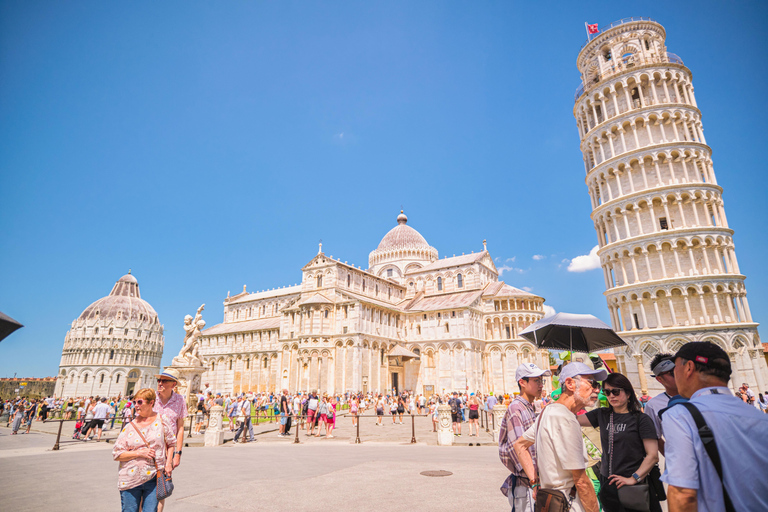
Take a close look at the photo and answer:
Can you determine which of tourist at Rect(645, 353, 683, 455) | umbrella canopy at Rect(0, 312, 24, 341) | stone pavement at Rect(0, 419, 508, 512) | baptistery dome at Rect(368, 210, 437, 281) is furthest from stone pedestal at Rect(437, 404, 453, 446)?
baptistery dome at Rect(368, 210, 437, 281)

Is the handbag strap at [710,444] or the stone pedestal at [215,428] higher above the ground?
the handbag strap at [710,444]

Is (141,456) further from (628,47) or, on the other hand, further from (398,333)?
(398,333)

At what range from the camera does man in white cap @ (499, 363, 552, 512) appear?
4008mm

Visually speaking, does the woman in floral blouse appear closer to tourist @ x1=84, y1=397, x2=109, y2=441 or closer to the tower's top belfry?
tourist @ x1=84, y1=397, x2=109, y2=441

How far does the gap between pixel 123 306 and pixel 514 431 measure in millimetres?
99869

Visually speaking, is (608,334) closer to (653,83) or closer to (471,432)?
(471,432)

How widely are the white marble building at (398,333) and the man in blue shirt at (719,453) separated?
1588 inches

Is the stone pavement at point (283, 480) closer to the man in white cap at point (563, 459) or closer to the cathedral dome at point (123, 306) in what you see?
the man in white cap at point (563, 459)

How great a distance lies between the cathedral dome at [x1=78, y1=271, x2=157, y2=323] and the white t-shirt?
97.9 m

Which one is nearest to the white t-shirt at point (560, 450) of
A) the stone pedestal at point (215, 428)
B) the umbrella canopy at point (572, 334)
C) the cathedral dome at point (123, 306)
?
the umbrella canopy at point (572, 334)

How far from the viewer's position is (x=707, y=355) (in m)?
2.82

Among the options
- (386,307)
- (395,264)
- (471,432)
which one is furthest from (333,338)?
(471,432)

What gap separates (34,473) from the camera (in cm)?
986

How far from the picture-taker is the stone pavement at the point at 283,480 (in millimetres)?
7207
